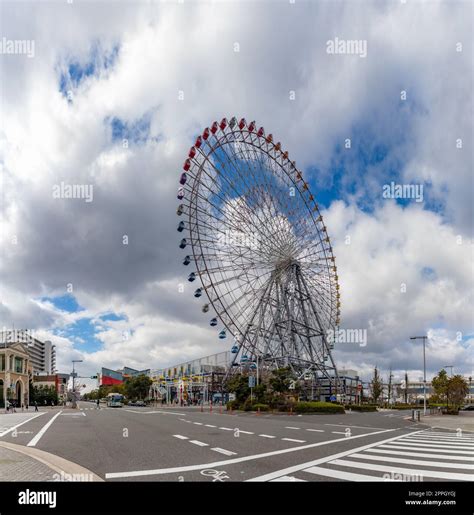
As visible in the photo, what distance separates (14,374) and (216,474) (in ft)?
337

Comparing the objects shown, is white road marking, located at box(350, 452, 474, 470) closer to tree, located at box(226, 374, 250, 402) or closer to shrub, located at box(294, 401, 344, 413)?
shrub, located at box(294, 401, 344, 413)

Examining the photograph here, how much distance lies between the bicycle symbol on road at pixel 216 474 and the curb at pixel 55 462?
2.36 m

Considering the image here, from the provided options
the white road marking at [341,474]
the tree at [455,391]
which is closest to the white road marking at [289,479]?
→ the white road marking at [341,474]

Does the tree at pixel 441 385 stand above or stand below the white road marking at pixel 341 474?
below

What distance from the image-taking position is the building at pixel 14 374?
94.3 meters

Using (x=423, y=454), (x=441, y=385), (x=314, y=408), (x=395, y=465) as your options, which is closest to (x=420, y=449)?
(x=423, y=454)

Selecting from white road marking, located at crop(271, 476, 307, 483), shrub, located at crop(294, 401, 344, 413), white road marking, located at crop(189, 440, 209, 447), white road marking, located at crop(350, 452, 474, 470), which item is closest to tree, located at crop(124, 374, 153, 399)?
shrub, located at crop(294, 401, 344, 413)

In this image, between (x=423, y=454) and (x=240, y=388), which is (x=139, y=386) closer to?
(x=240, y=388)

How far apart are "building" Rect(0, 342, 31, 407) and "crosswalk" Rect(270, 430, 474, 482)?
88.2 meters

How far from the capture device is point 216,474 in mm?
10820

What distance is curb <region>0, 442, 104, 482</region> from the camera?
10.9 meters

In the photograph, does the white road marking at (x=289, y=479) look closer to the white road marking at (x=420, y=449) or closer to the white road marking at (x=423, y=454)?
the white road marking at (x=423, y=454)
